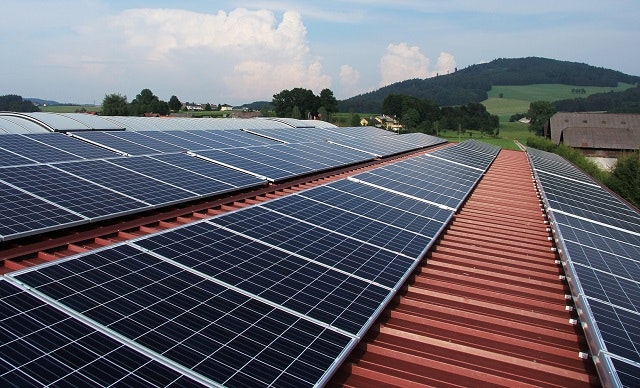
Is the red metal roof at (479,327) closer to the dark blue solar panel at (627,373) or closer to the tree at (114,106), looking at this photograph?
the dark blue solar panel at (627,373)

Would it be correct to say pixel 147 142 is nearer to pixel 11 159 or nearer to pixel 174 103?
pixel 11 159

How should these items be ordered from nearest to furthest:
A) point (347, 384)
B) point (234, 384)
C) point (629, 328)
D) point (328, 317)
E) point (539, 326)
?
1. point (234, 384)
2. point (347, 384)
3. point (328, 317)
4. point (629, 328)
5. point (539, 326)

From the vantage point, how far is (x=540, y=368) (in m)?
7.04

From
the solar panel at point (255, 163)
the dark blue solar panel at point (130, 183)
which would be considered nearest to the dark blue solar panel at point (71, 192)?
the dark blue solar panel at point (130, 183)

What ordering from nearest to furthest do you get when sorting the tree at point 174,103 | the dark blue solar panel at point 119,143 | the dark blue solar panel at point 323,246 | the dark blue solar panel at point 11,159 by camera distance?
1. the dark blue solar panel at point 323,246
2. the dark blue solar panel at point 11,159
3. the dark blue solar panel at point 119,143
4. the tree at point 174,103

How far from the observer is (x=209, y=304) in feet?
21.1

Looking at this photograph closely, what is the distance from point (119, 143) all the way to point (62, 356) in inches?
677

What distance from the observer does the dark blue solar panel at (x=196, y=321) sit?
530 cm

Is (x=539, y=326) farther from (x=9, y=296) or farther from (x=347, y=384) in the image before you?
(x=9, y=296)

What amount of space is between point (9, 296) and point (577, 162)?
55.9 m

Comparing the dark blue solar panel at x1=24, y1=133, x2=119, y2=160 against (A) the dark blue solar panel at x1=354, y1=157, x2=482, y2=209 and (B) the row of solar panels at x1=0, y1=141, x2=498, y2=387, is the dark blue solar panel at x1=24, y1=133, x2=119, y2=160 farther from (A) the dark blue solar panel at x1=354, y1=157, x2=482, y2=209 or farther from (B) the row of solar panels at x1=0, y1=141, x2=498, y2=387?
(A) the dark blue solar panel at x1=354, y1=157, x2=482, y2=209

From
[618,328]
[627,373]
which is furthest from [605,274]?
[627,373]

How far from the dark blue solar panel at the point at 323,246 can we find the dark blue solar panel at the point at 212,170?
4595 mm

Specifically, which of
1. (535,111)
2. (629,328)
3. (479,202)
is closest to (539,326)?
(629,328)
